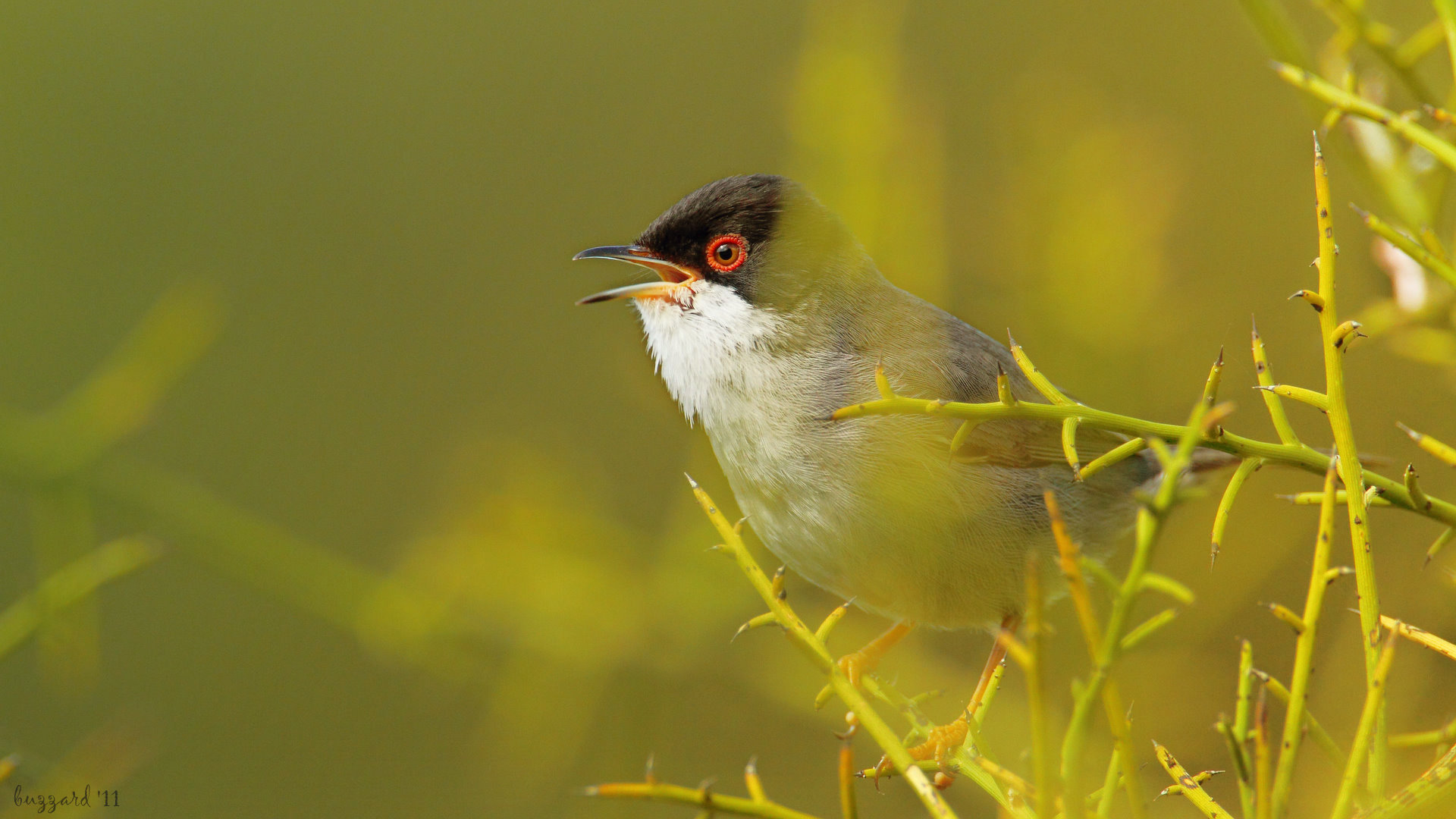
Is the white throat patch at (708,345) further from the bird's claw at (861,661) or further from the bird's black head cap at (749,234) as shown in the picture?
the bird's claw at (861,661)

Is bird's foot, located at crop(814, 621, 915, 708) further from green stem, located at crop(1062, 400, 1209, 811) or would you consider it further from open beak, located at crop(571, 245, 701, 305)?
green stem, located at crop(1062, 400, 1209, 811)

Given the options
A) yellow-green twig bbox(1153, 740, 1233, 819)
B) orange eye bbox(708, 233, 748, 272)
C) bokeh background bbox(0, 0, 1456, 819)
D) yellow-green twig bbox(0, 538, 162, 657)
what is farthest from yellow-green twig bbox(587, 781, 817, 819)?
orange eye bbox(708, 233, 748, 272)

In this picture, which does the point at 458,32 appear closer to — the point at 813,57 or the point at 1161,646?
the point at 813,57

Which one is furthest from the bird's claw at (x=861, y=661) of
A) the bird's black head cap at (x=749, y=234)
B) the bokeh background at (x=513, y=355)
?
the bird's black head cap at (x=749, y=234)

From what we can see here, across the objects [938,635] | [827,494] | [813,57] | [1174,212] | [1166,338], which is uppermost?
[813,57]

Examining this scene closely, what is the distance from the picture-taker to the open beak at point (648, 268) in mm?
3051

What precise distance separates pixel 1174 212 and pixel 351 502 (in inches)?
204

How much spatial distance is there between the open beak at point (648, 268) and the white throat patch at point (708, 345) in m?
0.04

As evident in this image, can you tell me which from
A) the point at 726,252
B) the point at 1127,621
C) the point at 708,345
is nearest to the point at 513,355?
the point at 726,252

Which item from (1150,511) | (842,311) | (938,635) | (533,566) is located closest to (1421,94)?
(1150,511)

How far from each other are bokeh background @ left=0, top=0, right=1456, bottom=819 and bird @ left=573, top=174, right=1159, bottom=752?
0.25 metres

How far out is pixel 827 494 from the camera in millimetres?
2713

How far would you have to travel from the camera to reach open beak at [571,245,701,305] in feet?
10.0

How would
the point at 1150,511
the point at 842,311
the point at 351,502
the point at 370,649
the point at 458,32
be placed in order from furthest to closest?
1. the point at 458,32
2. the point at 351,502
3. the point at 842,311
4. the point at 370,649
5. the point at 1150,511
